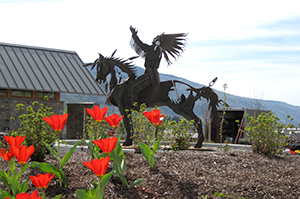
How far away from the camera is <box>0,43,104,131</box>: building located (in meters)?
13.1

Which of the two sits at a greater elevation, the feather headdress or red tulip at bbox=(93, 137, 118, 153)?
the feather headdress

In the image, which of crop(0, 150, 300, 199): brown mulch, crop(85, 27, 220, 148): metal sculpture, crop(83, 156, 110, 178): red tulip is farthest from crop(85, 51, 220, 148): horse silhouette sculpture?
crop(83, 156, 110, 178): red tulip

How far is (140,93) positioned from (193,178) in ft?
19.2

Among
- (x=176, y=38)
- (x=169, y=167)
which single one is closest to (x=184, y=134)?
(x=169, y=167)

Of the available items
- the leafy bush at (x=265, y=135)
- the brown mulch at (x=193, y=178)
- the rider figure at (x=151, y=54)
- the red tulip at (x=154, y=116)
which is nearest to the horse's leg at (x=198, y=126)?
the rider figure at (x=151, y=54)

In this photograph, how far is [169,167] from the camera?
15.3ft

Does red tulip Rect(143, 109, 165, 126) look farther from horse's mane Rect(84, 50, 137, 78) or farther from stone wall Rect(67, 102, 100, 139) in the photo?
stone wall Rect(67, 102, 100, 139)

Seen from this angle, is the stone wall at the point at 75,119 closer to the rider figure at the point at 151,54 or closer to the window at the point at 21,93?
the window at the point at 21,93

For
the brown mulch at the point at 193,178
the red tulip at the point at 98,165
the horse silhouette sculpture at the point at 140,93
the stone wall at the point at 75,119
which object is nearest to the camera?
the red tulip at the point at 98,165

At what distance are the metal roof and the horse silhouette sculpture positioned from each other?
472cm

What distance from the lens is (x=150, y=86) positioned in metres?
9.80

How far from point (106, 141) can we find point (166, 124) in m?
4.02

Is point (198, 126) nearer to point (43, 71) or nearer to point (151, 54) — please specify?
point (151, 54)

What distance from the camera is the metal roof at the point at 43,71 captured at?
44.0 feet
